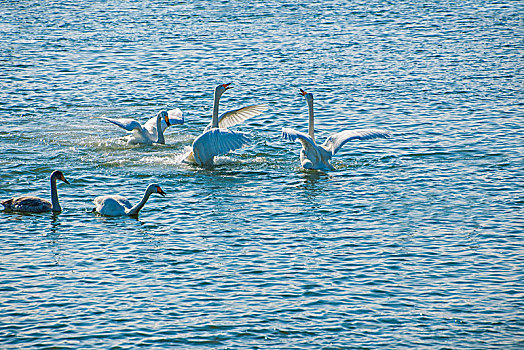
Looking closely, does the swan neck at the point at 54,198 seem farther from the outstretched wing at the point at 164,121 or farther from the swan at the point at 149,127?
the outstretched wing at the point at 164,121

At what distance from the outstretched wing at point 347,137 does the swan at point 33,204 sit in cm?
575

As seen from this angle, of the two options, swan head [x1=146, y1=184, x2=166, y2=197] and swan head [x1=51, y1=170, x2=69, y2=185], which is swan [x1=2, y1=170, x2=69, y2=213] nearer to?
swan head [x1=51, y1=170, x2=69, y2=185]

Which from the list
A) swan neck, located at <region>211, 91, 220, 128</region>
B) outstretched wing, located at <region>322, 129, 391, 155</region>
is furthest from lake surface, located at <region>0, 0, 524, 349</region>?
swan neck, located at <region>211, 91, 220, 128</region>

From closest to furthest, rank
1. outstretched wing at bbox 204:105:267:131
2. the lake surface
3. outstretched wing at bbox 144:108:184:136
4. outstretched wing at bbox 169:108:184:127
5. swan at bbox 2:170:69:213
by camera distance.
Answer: the lake surface
swan at bbox 2:170:69:213
outstretched wing at bbox 144:108:184:136
outstretched wing at bbox 169:108:184:127
outstretched wing at bbox 204:105:267:131

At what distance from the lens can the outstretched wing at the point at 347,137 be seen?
58.5ft

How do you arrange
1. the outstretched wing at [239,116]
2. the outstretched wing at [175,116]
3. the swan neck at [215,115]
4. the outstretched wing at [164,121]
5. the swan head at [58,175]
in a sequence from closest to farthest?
the swan head at [58,175] → the swan neck at [215,115] → the outstretched wing at [164,121] → the outstretched wing at [175,116] → the outstretched wing at [239,116]

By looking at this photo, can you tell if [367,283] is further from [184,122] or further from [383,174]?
[184,122]

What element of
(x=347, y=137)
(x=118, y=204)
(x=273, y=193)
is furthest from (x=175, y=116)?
(x=118, y=204)

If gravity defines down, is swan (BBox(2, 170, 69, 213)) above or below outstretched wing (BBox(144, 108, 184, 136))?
below

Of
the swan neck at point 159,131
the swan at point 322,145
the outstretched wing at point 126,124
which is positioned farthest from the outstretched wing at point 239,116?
the swan at point 322,145

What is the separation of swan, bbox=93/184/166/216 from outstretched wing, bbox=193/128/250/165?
2823 millimetres

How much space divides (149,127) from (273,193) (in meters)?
4.83

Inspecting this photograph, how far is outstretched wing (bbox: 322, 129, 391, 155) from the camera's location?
58.5 ft

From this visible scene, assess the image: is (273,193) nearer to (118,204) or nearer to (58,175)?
(118,204)
